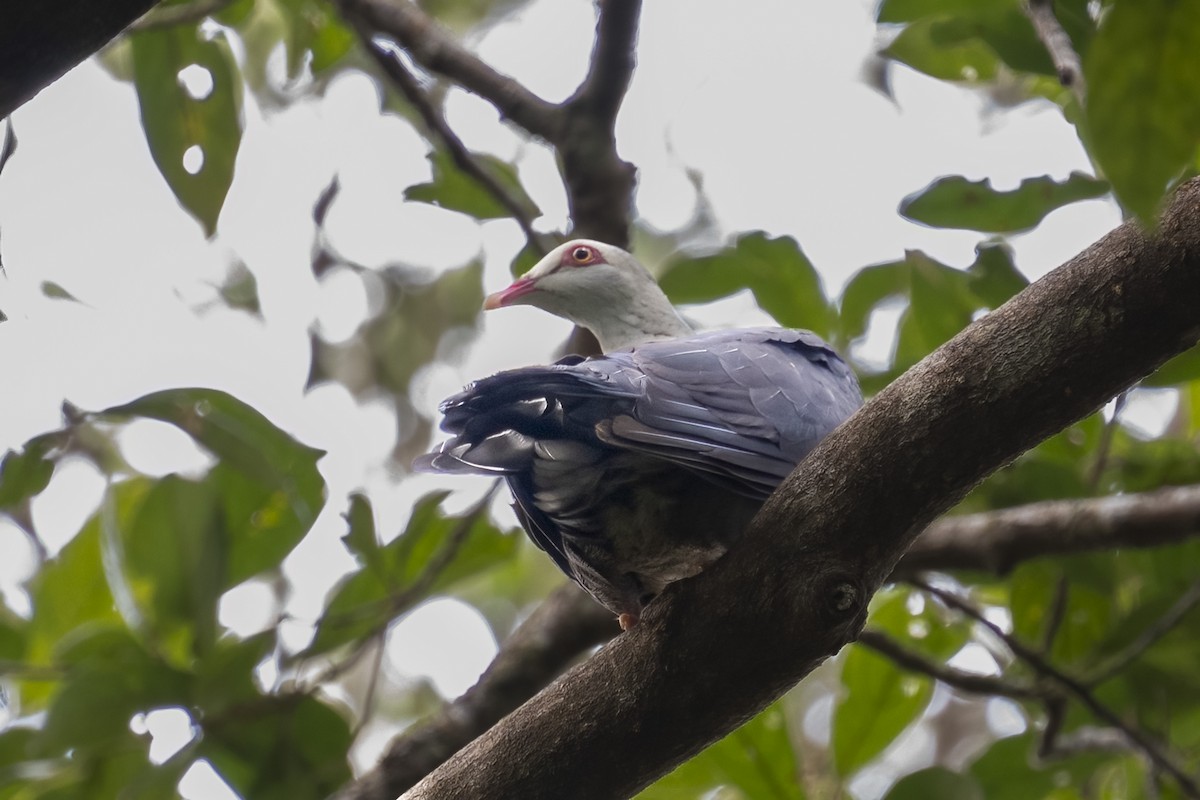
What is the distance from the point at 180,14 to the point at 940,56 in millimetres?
2291

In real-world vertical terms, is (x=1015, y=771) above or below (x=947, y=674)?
below

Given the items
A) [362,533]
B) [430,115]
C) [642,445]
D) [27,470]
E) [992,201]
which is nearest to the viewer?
[642,445]

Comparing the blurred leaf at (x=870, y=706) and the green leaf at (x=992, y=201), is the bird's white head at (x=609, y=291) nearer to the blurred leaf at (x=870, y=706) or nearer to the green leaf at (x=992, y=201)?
the green leaf at (x=992, y=201)

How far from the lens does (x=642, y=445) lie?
7.47 ft

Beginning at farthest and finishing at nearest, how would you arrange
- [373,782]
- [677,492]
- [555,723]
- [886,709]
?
[886,709], [373,782], [677,492], [555,723]

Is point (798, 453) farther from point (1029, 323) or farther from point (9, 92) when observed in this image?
point (9, 92)

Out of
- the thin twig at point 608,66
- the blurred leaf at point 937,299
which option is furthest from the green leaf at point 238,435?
the blurred leaf at point 937,299

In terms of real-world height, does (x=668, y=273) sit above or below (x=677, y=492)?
above

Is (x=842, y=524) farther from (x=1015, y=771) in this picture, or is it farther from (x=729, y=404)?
(x=1015, y=771)

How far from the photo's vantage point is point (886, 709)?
12.8 feet

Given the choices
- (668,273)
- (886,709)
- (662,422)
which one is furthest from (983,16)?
(886,709)

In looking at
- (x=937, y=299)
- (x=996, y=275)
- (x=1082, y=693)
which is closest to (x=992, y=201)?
(x=996, y=275)

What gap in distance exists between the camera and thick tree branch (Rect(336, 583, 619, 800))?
145 inches

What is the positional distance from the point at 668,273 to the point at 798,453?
1.56m
